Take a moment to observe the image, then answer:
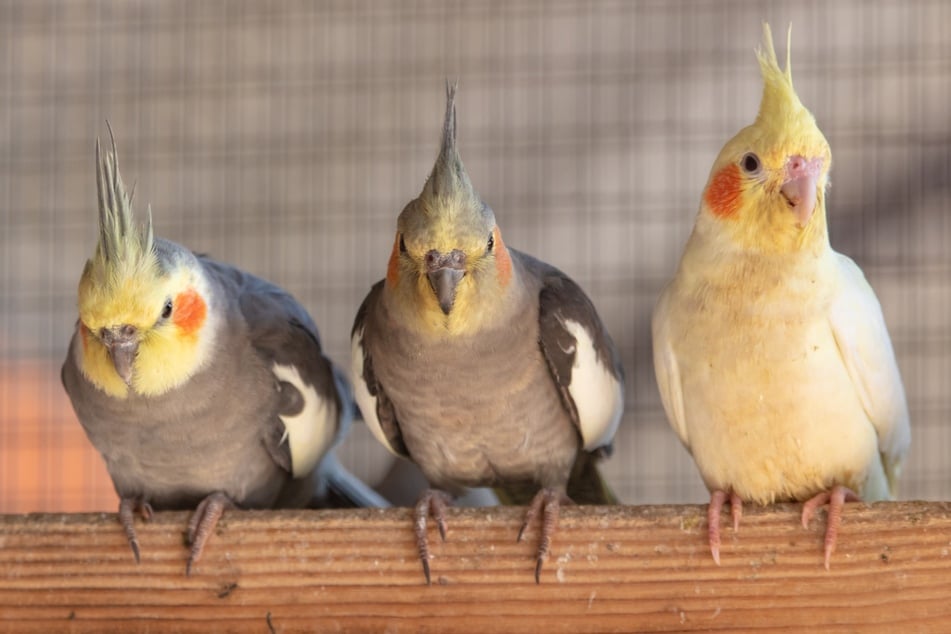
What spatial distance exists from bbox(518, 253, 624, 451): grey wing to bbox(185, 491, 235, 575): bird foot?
596mm

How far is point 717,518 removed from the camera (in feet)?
5.13

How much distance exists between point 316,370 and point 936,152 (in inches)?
79.9

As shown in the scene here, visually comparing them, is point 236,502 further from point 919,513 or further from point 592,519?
point 919,513

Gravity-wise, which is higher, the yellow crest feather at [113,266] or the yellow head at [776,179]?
the yellow head at [776,179]

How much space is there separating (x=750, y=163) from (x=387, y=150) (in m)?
1.99

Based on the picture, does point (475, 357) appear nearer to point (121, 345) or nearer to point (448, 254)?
point (448, 254)

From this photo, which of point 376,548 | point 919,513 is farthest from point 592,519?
point 919,513

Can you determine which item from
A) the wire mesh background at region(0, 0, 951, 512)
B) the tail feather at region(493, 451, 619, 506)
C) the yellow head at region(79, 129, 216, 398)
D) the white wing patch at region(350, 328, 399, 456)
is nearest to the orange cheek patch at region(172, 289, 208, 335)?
the yellow head at region(79, 129, 216, 398)

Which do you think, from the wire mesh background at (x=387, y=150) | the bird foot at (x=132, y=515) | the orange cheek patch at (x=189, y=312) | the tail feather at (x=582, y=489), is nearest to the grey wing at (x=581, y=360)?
the tail feather at (x=582, y=489)

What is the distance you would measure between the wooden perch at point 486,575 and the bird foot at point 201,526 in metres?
0.02

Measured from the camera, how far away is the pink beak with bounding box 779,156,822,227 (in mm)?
1605

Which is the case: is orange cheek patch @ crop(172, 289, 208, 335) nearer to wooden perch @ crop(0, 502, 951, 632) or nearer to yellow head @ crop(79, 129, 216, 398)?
yellow head @ crop(79, 129, 216, 398)

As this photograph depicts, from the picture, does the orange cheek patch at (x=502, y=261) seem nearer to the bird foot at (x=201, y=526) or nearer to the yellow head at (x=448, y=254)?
the yellow head at (x=448, y=254)

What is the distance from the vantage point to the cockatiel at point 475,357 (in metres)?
1.74
